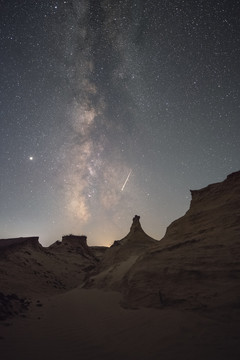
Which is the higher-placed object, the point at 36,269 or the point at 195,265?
the point at 36,269

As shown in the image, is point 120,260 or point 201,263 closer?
point 201,263

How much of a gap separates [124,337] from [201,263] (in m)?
3.84

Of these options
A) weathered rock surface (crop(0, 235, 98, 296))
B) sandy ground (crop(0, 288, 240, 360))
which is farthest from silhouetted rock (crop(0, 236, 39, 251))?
sandy ground (crop(0, 288, 240, 360))

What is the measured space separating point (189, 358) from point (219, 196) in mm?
9452

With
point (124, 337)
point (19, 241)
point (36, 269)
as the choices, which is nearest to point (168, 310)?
point (124, 337)

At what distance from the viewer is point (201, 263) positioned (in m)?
9.04

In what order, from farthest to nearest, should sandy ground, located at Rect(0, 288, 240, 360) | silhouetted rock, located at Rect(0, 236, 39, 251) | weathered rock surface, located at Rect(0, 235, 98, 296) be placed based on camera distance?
silhouetted rock, located at Rect(0, 236, 39, 251) < weathered rock surface, located at Rect(0, 235, 98, 296) < sandy ground, located at Rect(0, 288, 240, 360)

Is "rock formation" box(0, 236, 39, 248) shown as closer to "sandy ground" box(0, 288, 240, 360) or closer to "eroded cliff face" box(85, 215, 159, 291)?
"eroded cliff face" box(85, 215, 159, 291)

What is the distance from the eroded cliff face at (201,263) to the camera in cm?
777

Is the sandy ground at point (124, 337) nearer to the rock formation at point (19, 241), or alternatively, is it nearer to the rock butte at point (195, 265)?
the rock butte at point (195, 265)

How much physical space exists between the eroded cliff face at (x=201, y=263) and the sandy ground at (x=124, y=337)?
2.13 feet

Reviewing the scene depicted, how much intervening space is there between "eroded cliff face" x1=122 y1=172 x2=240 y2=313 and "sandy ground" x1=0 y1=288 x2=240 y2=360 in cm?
65

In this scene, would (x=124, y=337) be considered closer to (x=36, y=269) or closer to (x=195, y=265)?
(x=195, y=265)

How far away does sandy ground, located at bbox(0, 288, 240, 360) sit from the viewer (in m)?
5.59
